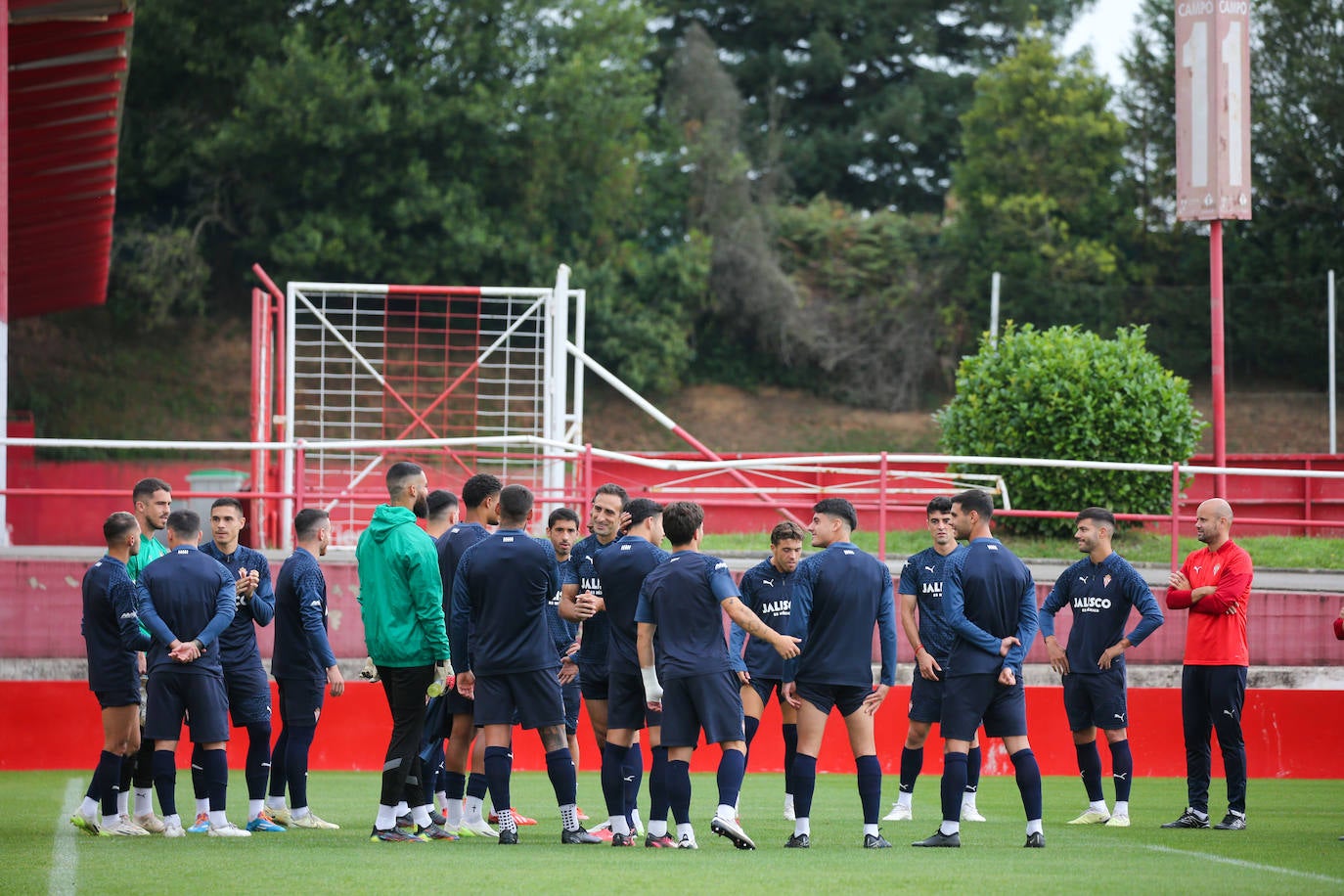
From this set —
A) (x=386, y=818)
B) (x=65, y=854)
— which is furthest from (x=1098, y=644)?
(x=65, y=854)

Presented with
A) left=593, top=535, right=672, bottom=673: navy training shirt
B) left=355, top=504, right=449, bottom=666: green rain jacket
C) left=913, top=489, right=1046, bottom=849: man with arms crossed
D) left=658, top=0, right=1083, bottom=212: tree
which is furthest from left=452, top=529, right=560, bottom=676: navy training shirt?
left=658, top=0, right=1083, bottom=212: tree

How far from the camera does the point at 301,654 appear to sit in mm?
8664

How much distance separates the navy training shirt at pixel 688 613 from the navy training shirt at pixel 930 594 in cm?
192

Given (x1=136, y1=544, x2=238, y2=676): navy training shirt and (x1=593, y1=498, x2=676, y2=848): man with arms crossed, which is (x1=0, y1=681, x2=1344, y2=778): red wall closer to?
(x1=136, y1=544, x2=238, y2=676): navy training shirt

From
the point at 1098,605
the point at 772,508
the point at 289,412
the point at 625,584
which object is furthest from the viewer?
the point at 772,508

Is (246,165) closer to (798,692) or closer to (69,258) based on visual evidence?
(69,258)

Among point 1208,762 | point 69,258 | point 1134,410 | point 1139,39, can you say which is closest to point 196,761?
point 1208,762

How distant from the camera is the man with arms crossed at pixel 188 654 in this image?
311 inches

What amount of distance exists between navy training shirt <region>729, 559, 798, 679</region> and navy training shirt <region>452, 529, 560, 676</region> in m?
1.49

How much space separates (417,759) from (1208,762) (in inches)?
187

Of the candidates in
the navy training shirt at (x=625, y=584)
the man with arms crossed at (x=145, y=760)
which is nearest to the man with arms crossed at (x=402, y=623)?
the navy training shirt at (x=625, y=584)

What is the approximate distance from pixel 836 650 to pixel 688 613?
2.70ft

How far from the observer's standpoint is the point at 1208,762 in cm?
921

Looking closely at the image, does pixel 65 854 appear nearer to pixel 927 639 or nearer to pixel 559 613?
pixel 559 613
